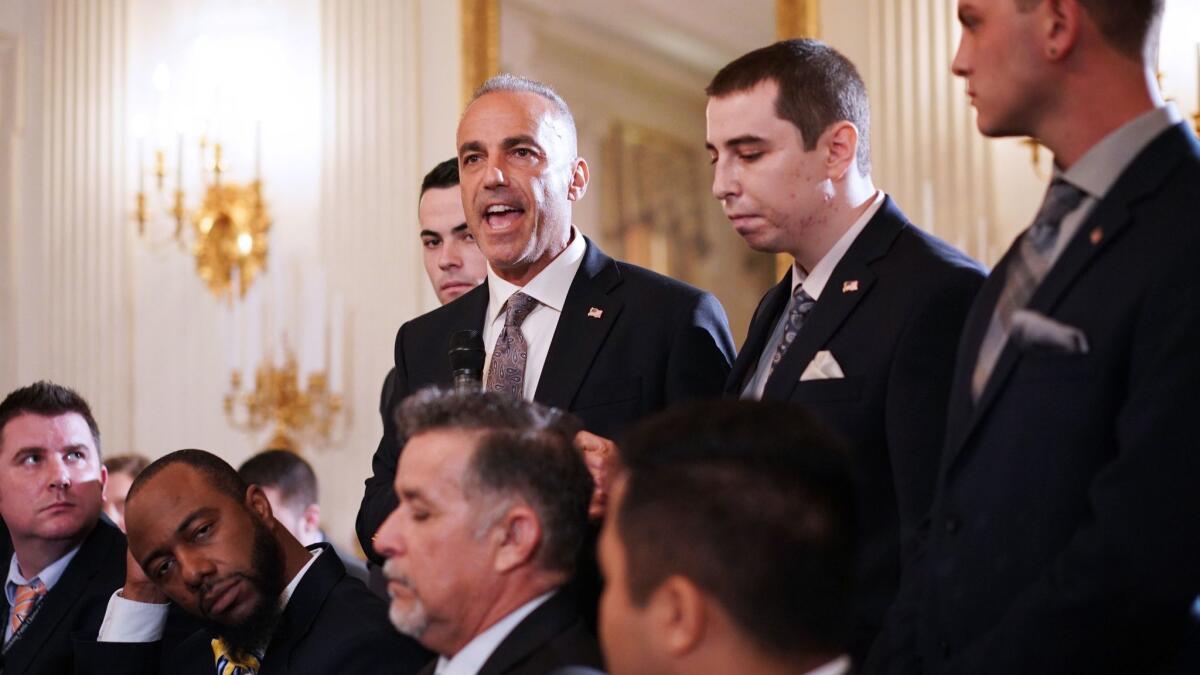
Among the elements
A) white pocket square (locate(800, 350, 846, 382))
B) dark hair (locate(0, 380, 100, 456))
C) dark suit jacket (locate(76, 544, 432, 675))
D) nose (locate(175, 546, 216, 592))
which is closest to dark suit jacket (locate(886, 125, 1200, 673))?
white pocket square (locate(800, 350, 846, 382))

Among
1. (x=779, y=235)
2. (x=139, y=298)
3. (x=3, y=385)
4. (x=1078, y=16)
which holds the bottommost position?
(x=3, y=385)

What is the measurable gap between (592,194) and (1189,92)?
2387mm

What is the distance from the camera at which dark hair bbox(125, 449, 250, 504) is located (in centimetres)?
339

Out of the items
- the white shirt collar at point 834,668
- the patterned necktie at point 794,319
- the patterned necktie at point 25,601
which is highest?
the patterned necktie at point 794,319

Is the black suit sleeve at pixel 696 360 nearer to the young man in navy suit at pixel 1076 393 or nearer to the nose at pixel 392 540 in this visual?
the nose at pixel 392 540

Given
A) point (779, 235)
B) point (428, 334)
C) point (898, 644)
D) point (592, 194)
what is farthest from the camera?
point (592, 194)

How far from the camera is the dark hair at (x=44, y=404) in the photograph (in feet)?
14.2

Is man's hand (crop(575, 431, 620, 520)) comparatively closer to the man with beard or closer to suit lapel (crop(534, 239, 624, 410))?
suit lapel (crop(534, 239, 624, 410))

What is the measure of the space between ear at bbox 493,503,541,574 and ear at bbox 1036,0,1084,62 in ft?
3.43

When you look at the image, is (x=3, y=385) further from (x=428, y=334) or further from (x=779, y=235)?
(x=779, y=235)

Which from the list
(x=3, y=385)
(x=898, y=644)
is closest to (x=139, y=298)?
(x=3, y=385)

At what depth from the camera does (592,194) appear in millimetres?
6215

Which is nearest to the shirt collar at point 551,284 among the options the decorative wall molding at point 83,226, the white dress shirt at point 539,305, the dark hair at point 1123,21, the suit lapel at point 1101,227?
the white dress shirt at point 539,305

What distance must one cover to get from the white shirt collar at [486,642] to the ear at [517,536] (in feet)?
0.22
